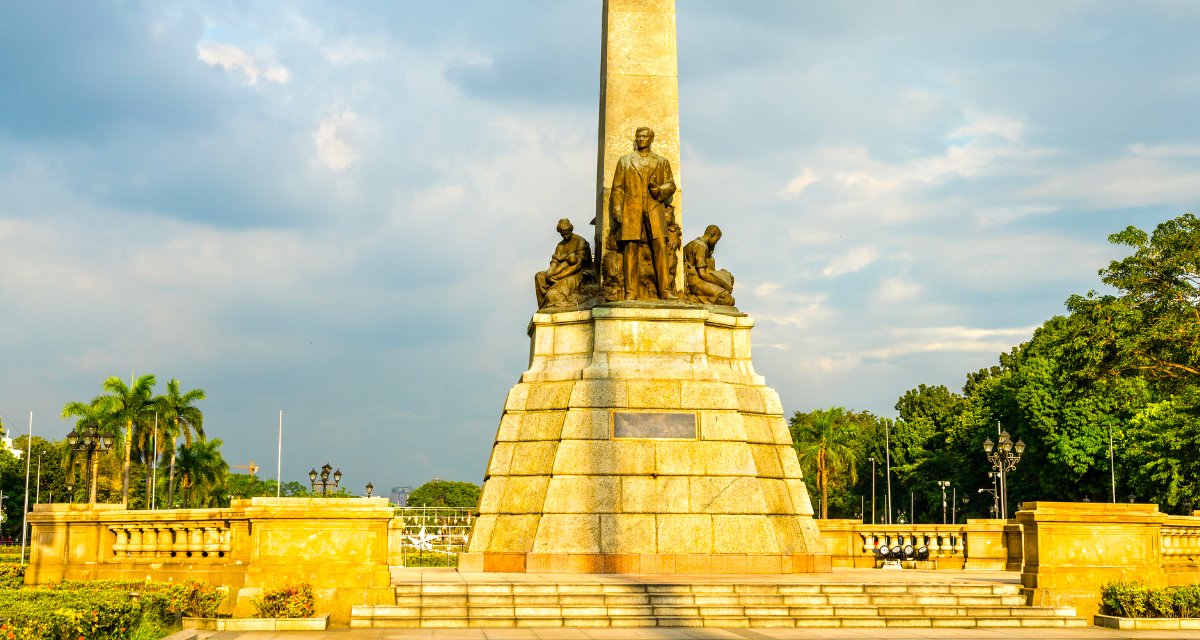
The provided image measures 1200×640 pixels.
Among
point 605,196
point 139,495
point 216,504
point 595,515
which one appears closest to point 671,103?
point 605,196

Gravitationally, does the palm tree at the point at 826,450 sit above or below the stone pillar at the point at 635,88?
below

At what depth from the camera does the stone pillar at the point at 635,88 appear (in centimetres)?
2041

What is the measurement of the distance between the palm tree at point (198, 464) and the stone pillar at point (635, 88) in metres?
56.9

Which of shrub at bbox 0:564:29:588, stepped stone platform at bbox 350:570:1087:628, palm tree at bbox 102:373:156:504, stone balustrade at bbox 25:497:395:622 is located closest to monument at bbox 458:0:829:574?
stepped stone platform at bbox 350:570:1087:628

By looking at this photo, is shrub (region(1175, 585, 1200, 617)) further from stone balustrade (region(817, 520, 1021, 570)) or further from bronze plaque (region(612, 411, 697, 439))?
stone balustrade (region(817, 520, 1021, 570))

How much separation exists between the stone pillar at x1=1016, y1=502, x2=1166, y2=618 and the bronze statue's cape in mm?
7790

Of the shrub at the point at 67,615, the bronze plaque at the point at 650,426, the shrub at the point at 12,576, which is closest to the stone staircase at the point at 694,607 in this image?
the shrub at the point at 67,615

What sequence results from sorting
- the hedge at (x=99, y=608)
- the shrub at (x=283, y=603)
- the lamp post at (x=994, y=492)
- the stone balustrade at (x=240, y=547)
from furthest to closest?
the lamp post at (x=994, y=492), the stone balustrade at (x=240, y=547), the shrub at (x=283, y=603), the hedge at (x=99, y=608)

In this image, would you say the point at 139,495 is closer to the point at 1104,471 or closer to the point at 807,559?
the point at 1104,471

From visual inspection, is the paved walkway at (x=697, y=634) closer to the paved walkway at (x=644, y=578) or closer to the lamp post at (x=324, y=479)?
the paved walkway at (x=644, y=578)

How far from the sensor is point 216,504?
91.8m

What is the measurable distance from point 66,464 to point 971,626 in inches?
2417

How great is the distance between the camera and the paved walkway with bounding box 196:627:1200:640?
12.3m

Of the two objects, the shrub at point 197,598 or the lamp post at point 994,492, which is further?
the lamp post at point 994,492
